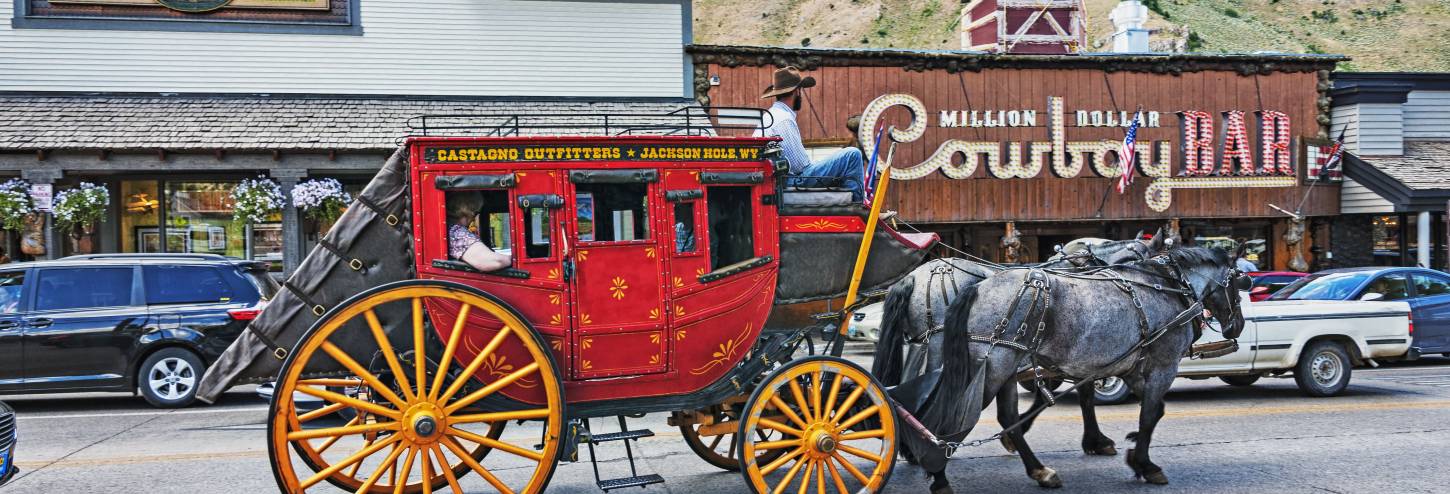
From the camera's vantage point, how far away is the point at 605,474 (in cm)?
689

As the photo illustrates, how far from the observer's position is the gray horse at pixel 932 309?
20.5 feet

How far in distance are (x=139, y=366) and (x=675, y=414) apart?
296 inches

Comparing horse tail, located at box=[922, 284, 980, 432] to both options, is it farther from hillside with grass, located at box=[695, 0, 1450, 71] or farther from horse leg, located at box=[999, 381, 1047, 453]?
hillside with grass, located at box=[695, 0, 1450, 71]

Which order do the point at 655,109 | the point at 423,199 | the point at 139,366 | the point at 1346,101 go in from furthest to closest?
the point at 1346,101 → the point at 655,109 → the point at 139,366 → the point at 423,199

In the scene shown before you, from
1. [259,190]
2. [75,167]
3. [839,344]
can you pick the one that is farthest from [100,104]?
[839,344]

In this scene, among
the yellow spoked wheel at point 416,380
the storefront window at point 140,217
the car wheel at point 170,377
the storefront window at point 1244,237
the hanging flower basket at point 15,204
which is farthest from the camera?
the storefront window at point 1244,237

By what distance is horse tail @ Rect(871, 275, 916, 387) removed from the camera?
645 cm

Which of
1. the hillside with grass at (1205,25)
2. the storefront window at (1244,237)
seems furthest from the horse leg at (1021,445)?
the hillside with grass at (1205,25)

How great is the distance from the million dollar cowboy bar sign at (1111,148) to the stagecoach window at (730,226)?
14.3 meters

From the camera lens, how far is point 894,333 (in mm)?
6492

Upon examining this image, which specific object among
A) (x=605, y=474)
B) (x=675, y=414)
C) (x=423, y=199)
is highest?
(x=423, y=199)

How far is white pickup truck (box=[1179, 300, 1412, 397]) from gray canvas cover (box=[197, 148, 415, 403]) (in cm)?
815

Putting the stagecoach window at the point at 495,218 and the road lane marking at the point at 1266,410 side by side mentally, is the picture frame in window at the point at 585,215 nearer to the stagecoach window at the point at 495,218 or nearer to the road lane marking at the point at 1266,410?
the stagecoach window at the point at 495,218

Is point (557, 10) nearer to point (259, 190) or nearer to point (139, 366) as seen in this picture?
point (259, 190)
